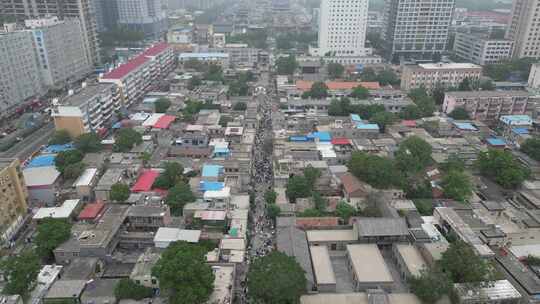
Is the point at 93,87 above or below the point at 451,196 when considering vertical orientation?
above

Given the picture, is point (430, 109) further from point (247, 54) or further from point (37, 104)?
point (37, 104)

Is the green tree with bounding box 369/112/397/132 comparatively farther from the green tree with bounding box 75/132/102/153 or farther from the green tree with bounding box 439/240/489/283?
the green tree with bounding box 75/132/102/153

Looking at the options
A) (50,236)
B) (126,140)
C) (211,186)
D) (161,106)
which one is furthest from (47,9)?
(50,236)

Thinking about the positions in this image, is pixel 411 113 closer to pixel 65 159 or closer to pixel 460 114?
pixel 460 114

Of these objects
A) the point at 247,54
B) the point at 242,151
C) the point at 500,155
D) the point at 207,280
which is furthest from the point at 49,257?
the point at 247,54

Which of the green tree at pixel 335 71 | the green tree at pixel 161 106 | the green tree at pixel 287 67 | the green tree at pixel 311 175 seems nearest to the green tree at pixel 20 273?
the green tree at pixel 311 175

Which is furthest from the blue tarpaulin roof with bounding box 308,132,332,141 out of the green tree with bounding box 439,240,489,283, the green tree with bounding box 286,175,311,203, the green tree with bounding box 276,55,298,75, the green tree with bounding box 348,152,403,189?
the green tree with bounding box 276,55,298,75

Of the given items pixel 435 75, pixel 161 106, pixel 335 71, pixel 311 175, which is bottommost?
pixel 311 175
